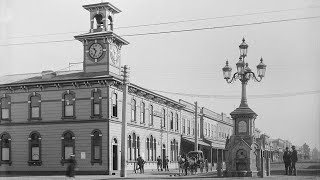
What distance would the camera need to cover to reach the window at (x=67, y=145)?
42.2 metres

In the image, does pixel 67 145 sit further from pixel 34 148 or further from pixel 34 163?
pixel 34 163

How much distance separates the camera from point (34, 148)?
43438 millimetres

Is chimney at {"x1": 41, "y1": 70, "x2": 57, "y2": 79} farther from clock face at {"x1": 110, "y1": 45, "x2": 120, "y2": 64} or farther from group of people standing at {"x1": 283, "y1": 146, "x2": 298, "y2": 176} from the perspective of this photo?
group of people standing at {"x1": 283, "y1": 146, "x2": 298, "y2": 176}

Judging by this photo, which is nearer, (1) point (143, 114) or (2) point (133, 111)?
(2) point (133, 111)

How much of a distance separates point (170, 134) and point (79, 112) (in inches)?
741

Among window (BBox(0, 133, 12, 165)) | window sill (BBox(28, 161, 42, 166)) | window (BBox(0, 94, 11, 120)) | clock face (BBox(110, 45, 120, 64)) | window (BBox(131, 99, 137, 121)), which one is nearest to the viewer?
window sill (BBox(28, 161, 42, 166))

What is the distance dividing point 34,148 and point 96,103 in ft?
21.5

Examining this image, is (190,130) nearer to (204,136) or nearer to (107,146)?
(204,136)

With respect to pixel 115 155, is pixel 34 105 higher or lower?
higher

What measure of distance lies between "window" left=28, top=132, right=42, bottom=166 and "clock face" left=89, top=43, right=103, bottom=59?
7835 millimetres

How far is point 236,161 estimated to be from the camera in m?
29.9

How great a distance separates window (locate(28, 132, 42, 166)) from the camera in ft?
141

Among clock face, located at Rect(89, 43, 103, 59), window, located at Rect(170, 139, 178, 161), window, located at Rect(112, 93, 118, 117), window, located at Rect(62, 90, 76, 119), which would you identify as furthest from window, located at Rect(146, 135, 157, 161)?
clock face, located at Rect(89, 43, 103, 59)

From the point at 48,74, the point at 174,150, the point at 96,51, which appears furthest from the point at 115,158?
the point at 174,150
